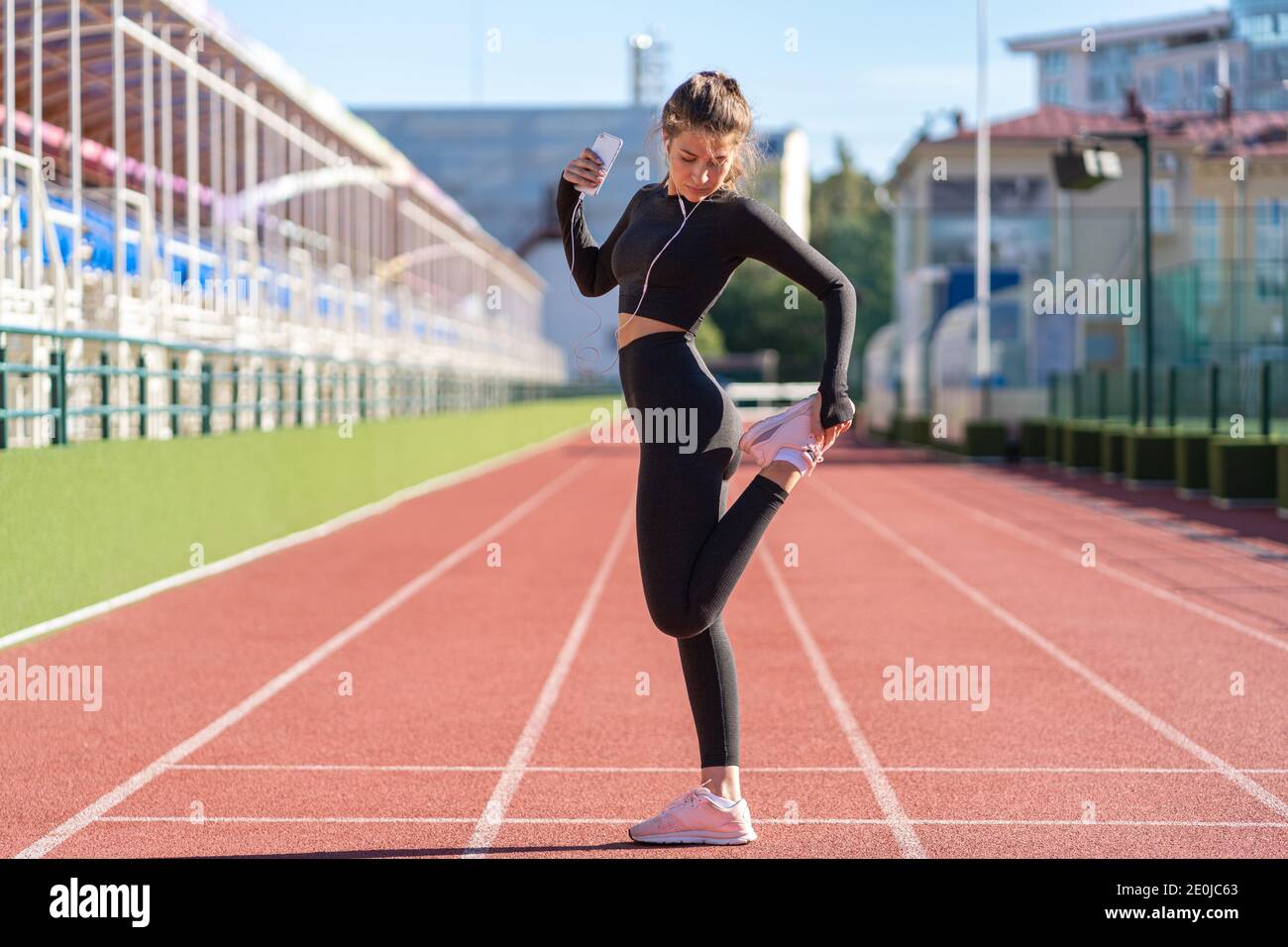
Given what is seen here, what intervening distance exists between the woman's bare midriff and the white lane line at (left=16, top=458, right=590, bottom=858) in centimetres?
238

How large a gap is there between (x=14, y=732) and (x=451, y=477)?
847 inches

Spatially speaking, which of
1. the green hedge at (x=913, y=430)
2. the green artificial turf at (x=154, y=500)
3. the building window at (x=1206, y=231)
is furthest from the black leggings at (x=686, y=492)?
the building window at (x=1206, y=231)

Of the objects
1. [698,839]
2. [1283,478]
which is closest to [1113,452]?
[1283,478]

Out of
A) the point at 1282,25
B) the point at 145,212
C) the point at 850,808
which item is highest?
the point at 1282,25

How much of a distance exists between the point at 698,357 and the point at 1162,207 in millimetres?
57605

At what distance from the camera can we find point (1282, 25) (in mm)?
77375

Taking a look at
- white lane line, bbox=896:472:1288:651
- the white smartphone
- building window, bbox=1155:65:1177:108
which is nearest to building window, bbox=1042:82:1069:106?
building window, bbox=1155:65:1177:108

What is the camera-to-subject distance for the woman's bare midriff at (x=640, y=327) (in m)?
5.02

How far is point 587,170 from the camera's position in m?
5.16

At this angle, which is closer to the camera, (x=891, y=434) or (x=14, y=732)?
(x=14, y=732)

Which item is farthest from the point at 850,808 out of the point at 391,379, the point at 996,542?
the point at 391,379

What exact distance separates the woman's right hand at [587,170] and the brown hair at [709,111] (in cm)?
21

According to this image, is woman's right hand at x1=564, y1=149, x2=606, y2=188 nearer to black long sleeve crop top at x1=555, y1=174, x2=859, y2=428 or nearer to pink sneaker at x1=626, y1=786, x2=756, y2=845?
black long sleeve crop top at x1=555, y1=174, x2=859, y2=428

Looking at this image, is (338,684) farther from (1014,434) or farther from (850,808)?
(1014,434)
